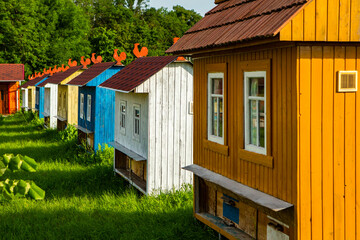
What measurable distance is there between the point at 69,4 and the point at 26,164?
229ft

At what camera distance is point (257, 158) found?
7.29 meters

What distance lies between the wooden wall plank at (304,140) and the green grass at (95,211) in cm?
316

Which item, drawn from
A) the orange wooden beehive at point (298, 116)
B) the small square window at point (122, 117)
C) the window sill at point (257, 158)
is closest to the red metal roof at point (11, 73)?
the small square window at point (122, 117)

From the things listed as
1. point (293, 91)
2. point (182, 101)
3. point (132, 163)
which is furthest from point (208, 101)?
point (132, 163)

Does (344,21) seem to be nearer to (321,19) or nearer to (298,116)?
(321,19)

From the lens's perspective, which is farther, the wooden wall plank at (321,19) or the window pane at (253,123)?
the window pane at (253,123)

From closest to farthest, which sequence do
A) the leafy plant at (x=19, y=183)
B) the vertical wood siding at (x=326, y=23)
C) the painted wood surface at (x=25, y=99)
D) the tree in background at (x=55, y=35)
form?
the leafy plant at (x=19, y=183)
the vertical wood siding at (x=326, y=23)
the painted wood surface at (x=25, y=99)
the tree in background at (x=55, y=35)

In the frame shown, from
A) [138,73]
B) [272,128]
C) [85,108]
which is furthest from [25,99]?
[272,128]

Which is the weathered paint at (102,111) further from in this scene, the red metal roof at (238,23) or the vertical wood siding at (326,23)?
the vertical wood siding at (326,23)

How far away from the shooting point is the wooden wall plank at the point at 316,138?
6.41 m

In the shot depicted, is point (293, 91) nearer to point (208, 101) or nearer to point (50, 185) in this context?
point (208, 101)

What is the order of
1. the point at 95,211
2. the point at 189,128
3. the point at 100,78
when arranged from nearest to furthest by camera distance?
1. the point at 95,211
2. the point at 189,128
3. the point at 100,78

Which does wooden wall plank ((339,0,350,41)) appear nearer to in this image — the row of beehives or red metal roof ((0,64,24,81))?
the row of beehives

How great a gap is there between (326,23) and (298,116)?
1.15 metres
